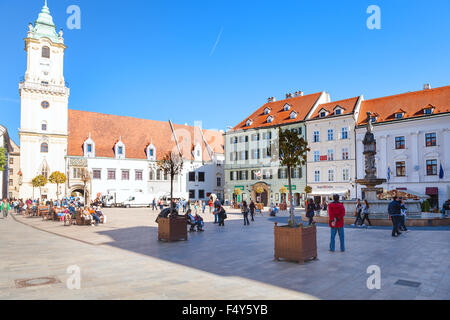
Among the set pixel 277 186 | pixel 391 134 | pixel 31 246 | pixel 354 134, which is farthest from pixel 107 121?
pixel 31 246

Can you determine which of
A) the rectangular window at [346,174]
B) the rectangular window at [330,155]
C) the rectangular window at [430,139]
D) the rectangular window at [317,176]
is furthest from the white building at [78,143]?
the rectangular window at [430,139]

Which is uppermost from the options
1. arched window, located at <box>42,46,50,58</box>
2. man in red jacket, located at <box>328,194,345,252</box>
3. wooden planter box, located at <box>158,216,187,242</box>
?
arched window, located at <box>42,46,50,58</box>

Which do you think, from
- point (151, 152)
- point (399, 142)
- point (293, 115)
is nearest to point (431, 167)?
point (399, 142)

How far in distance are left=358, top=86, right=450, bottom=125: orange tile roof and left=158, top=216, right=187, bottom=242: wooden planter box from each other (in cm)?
3436

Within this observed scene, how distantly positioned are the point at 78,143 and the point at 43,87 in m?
9.07

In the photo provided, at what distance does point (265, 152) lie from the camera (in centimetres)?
5266

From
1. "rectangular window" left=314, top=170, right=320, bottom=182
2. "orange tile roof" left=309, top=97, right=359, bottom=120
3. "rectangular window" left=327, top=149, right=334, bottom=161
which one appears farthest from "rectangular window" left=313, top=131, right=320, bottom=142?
"rectangular window" left=314, top=170, right=320, bottom=182

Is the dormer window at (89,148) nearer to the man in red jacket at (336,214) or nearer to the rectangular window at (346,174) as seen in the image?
the rectangular window at (346,174)

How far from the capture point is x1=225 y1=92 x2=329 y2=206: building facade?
49.3 meters

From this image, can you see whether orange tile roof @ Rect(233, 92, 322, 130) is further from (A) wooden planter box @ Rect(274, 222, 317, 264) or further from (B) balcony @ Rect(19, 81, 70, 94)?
(A) wooden planter box @ Rect(274, 222, 317, 264)

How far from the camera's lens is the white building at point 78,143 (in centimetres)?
4912

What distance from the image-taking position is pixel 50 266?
9070 mm


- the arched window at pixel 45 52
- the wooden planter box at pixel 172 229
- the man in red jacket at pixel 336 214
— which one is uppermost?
the arched window at pixel 45 52

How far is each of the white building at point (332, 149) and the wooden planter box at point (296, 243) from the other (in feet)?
115
